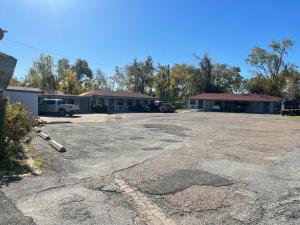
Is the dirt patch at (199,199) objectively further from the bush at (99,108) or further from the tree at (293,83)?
the tree at (293,83)

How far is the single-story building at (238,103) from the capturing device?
6431 centimetres

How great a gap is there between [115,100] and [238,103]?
2465 cm

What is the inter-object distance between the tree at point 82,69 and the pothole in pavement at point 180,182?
8917cm

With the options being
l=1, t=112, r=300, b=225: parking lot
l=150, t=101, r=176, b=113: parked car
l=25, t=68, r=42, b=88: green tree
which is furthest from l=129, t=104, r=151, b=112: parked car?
l=1, t=112, r=300, b=225: parking lot

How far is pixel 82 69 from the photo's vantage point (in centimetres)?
9556

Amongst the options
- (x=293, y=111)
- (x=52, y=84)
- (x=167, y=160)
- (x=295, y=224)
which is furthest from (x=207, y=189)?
(x=52, y=84)

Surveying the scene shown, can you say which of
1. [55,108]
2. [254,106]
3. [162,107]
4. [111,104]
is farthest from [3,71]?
[254,106]

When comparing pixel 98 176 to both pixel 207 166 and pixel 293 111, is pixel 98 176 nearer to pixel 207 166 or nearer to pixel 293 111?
pixel 207 166

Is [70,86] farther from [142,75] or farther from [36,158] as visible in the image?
[36,158]

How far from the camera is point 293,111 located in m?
52.3

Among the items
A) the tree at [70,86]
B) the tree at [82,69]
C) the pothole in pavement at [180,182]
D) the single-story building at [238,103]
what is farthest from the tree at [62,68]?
the pothole in pavement at [180,182]

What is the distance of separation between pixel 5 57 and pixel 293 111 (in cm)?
4964

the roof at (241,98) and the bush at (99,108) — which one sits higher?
the roof at (241,98)

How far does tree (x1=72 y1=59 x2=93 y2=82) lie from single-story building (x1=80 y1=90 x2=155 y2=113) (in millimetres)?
38596
